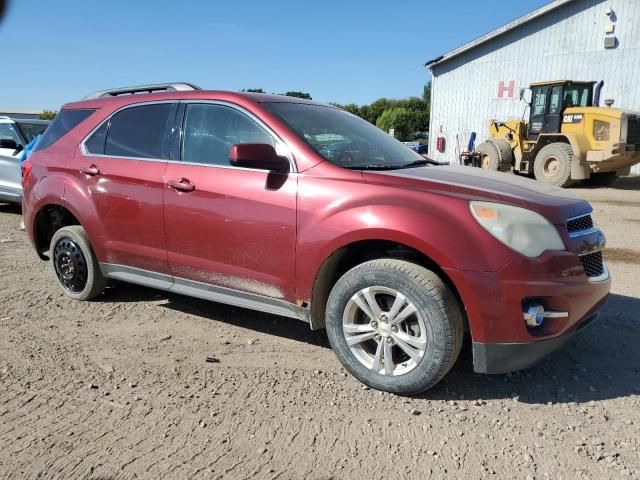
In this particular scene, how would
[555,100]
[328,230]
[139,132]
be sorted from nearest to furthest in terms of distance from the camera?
[328,230] → [139,132] → [555,100]

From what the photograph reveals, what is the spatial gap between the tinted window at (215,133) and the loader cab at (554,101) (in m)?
14.6

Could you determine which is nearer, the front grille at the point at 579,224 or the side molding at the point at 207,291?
the front grille at the point at 579,224

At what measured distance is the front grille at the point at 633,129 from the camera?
48.5 feet

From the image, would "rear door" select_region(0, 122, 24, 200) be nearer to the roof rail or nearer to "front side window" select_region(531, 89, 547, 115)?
the roof rail

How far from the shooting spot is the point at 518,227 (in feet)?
9.23

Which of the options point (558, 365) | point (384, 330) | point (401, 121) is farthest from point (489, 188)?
point (401, 121)

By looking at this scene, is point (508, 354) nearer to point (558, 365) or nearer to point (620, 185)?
point (558, 365)

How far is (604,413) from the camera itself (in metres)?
2.94

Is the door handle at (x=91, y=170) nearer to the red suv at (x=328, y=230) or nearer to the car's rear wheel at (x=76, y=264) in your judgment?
the red suv at (x=328, y=230)

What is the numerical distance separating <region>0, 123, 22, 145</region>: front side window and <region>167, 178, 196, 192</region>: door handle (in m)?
6.96

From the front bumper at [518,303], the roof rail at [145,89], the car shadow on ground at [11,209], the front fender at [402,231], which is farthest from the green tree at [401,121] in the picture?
the front bumper at [518,303]

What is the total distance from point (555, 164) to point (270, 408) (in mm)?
15133

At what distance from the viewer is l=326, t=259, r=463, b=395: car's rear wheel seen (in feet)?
9.50

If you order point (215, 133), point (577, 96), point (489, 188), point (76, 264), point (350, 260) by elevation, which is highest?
point (577, 96)
